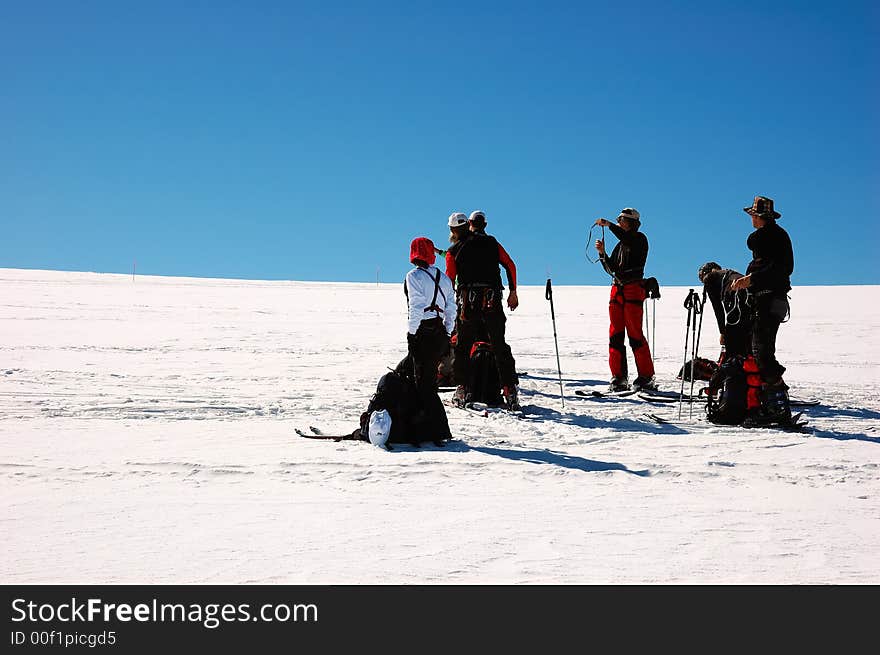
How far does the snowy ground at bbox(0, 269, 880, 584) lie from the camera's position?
166 inches

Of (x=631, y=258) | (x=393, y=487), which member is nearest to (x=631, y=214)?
(x=631, y=258)

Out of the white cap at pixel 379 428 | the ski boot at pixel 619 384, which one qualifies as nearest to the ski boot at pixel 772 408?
the ski boot at pixel 619 384

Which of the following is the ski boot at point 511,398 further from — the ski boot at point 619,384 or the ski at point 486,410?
the ski boot at point 619,384

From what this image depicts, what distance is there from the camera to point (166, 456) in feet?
22.2

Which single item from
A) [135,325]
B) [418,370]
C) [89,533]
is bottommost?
[89,533]

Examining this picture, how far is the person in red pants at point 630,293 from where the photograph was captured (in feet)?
36.8

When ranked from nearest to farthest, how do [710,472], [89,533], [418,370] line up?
[89,533] → [710,472] → [418,370]

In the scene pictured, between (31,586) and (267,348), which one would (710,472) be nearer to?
(31,586)

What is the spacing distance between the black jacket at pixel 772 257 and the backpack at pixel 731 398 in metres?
0.94

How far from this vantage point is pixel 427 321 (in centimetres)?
782

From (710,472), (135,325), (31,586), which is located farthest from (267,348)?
(31,586)

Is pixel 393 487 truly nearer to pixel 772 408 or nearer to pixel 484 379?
pixel 484 379

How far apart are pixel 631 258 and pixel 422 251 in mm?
4369
